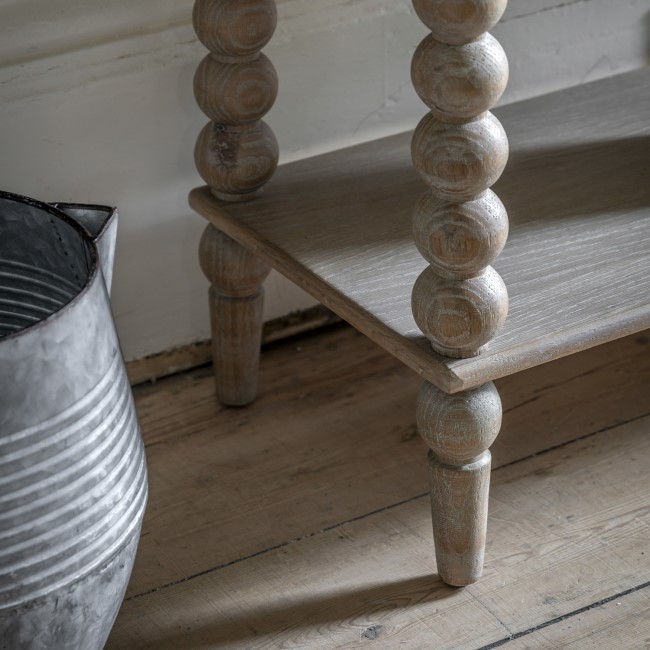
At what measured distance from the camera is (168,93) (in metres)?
0.96

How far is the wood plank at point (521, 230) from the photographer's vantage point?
0.74 meters

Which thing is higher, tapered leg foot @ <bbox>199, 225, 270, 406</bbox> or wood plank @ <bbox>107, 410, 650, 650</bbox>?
tapered leg foot @ <bbox>199, 225, 270, 406</bbox>

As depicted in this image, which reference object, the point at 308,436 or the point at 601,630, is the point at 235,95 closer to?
the point at 308,436

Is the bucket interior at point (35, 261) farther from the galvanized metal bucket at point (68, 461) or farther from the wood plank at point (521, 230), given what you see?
the wood plank at point (521, 230)

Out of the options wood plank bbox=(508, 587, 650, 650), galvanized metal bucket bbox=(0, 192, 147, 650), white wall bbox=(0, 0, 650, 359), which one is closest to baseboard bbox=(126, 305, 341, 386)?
white wall bbox=(0, 0, 650, 359)

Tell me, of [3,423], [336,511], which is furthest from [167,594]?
[3,423]

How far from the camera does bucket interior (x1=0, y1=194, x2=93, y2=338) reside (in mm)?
711

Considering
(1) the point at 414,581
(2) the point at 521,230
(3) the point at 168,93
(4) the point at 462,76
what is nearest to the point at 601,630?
(1) the point at 414,581

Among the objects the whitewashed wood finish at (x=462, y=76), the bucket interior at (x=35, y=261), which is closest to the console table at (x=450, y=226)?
the whitewashed wood finish at (x=462, y=76)

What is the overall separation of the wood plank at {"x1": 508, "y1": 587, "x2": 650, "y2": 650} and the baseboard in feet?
1.40

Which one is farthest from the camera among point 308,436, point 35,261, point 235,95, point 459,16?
point 308,436

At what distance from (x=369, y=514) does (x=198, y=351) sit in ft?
0.88

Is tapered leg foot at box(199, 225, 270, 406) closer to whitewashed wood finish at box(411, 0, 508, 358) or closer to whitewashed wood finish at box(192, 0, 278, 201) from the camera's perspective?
whitewashed wood finish at box(192, 0, 278, 201)

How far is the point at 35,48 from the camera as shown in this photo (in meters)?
0.89
